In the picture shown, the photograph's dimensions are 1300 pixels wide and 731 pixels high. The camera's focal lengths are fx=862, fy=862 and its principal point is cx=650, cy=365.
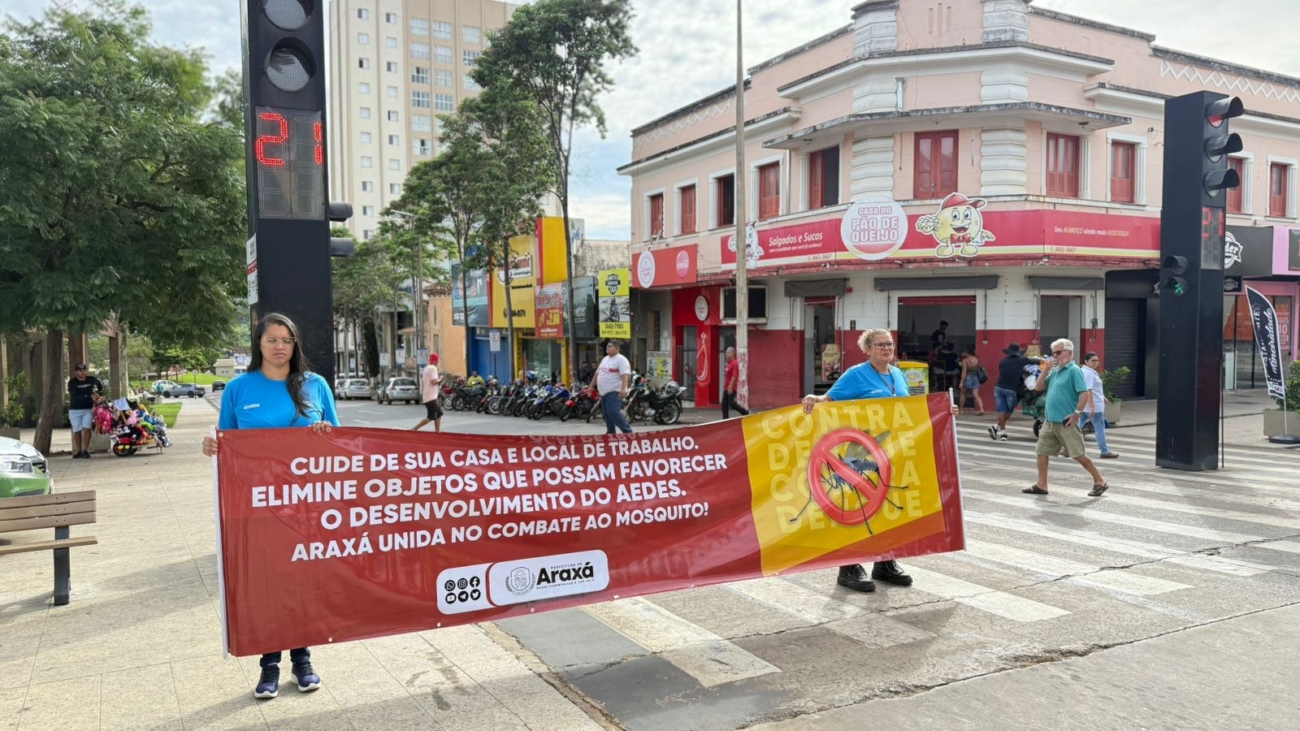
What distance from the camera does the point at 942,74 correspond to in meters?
20.6

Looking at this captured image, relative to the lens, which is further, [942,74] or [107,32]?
[942,74]

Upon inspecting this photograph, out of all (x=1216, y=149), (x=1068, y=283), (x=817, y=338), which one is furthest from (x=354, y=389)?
(x=1216, y=149)

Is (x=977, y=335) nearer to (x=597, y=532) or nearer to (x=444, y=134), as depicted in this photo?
(x=597, y=532)

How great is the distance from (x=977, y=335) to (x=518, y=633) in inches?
711

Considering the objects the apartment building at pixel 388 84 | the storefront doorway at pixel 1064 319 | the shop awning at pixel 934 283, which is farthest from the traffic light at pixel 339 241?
the apartment building at pixel 388 84

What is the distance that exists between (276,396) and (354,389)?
4949cm

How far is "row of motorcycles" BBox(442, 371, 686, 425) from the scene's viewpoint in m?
22.3

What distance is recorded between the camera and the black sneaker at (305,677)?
14.6 feet

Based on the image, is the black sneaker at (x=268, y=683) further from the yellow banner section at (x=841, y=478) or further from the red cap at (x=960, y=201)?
the red cap at (x=960, y=201)

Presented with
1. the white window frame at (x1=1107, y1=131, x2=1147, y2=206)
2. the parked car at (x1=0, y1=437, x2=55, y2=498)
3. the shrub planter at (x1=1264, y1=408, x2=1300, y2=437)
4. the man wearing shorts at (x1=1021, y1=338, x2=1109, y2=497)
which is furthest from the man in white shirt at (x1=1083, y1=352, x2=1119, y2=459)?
the parked car at (x1=0, y1=437, x2=55, y2=498)

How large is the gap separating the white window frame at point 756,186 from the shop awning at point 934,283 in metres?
4.05

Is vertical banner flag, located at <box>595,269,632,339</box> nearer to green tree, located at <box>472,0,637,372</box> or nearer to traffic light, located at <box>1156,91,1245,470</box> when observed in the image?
green tree, located at <box>472,0,637,372</box>

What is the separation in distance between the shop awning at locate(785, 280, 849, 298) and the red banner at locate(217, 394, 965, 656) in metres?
16.5

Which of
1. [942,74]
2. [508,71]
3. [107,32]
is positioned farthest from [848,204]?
[107,32]
